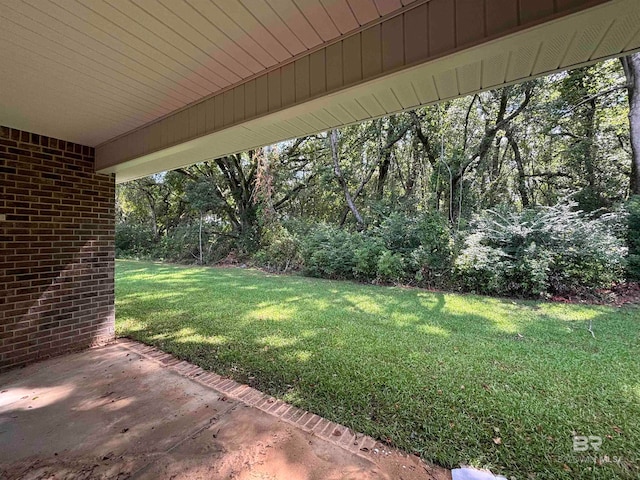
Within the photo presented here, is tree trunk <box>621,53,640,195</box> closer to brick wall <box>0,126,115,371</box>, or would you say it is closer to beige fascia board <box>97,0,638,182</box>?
beige fascia board <box>97,0,638,182</box>

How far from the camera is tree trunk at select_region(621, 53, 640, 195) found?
6410mm

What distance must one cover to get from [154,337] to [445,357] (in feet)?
10.9

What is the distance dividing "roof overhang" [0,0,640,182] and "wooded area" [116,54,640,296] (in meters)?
3.93

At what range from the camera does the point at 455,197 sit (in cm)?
843

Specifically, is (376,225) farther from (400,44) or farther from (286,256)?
(400,44)

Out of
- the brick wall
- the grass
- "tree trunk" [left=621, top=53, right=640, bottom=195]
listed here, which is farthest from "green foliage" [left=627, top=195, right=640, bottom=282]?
the brick wall

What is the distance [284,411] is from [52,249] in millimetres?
A: 2867

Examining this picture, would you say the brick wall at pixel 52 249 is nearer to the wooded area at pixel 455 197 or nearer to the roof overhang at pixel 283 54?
the roof overhang at pixel 283 54

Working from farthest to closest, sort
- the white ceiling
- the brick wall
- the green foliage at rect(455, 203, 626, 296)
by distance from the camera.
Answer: the green foliage at rect(455, 203, 626, 296) → the brick wall → the white ceiling

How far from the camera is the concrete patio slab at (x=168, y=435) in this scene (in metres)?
1.52

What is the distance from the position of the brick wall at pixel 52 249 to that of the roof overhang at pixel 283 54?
633 millimetres

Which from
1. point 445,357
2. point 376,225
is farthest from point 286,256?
point 445,357

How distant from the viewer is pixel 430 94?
5.48ft

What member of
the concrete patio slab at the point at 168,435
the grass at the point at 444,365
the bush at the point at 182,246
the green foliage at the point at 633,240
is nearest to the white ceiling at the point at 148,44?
the concrete patio slab at the point at 168,435
